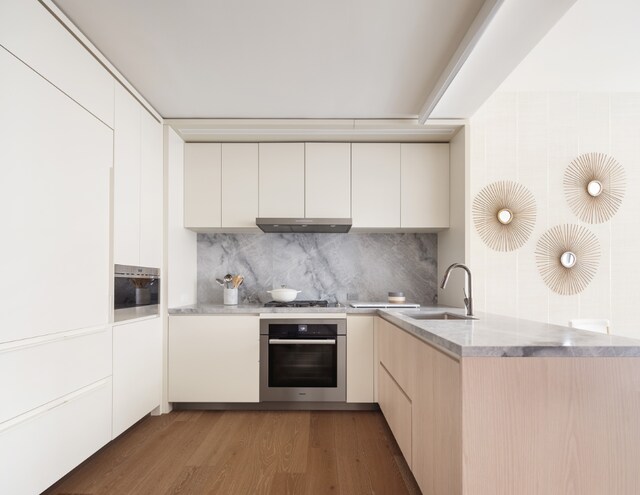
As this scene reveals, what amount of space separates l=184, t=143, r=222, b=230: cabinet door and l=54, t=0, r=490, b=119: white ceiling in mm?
483

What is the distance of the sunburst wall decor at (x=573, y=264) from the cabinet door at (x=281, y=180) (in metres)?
2.14

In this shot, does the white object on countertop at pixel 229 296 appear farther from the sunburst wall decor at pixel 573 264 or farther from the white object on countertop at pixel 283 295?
the sunburst wall decor at pixel 573 264

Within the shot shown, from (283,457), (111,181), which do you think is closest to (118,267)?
(111,181)

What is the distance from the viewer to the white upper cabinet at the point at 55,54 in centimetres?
Result: 164

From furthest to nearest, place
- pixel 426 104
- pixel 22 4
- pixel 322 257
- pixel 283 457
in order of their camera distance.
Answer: pixel 322 257, pixel 426 104, pixel 283 457, pixel 22 4

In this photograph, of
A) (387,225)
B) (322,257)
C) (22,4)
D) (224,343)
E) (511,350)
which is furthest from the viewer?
(322,257)

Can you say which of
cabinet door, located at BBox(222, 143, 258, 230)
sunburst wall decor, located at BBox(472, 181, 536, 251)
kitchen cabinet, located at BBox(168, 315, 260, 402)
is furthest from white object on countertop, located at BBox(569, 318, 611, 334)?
cabinet door, located at BBox(222, 143, 258, 230)

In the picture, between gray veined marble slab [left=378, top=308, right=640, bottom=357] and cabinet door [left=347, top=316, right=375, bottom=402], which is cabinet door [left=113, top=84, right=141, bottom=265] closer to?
cabinet door [left=347, top=316, right=375, bottom=402]

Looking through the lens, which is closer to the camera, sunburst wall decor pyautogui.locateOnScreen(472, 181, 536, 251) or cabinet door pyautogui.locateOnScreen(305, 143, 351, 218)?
sunburst wall decor pyautogui.locateOnScreen(472, 181, 536, 251)

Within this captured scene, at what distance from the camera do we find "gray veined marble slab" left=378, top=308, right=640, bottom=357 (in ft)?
3.99

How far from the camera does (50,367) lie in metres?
1.85

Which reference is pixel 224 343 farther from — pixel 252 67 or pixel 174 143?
pixel 252 67

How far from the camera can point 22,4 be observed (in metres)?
1.69

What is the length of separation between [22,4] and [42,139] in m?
0.57
